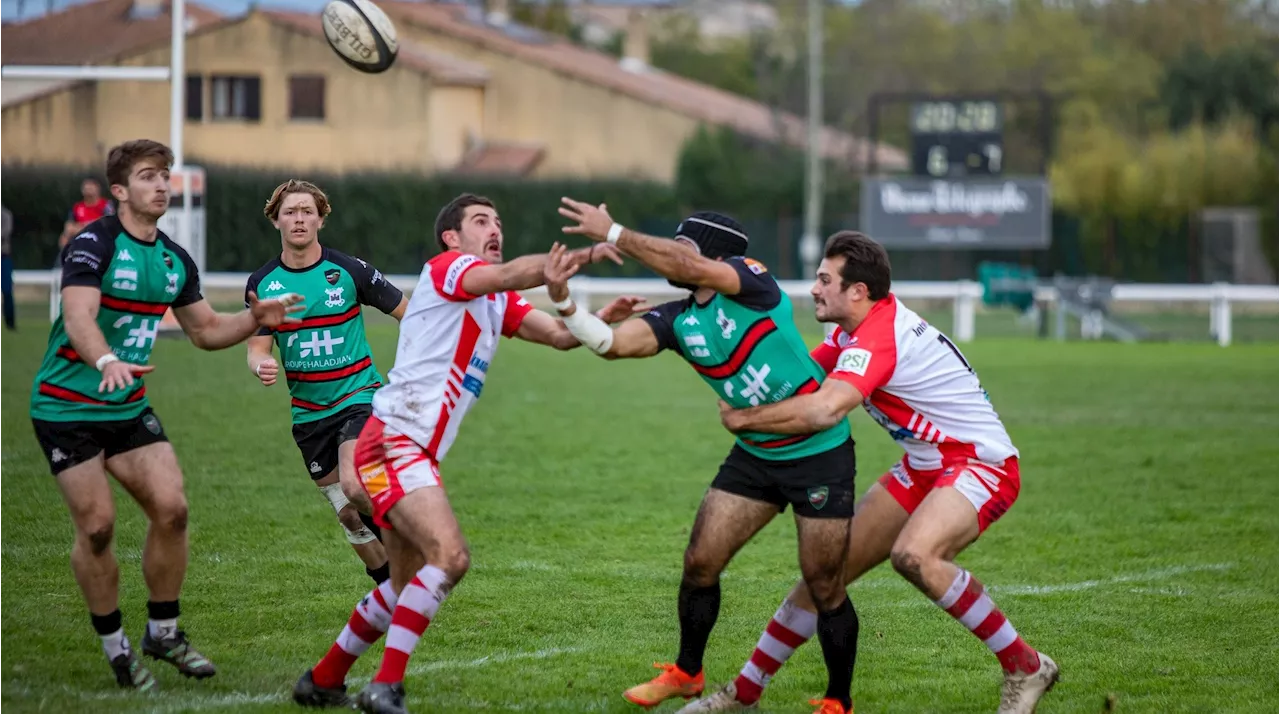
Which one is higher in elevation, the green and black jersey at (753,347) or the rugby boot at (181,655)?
the green and black jersey at (753,347)

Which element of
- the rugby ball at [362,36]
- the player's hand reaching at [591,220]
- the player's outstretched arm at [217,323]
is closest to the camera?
the player's hand reaching at [591,220]

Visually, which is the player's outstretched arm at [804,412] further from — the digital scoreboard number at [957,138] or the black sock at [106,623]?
the digital scoreboard number at [957,138]

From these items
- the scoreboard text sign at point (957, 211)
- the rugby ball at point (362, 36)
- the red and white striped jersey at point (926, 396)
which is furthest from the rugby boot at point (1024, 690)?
the scoreboard text sign at point (957, 211)

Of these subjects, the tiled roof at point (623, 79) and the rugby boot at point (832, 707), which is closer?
the rugby boot at point (832, 707)

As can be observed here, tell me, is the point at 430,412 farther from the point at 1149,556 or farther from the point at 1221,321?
the point at 1221,321

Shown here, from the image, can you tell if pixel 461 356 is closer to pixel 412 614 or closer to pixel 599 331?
pixel 599 331

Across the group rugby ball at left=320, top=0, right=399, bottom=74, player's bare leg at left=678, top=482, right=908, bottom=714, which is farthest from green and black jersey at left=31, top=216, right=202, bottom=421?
rugby ball at left=320, top=0, right=399, bottom=74

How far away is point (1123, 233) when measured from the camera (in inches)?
1614

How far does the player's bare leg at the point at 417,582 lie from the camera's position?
636 cm

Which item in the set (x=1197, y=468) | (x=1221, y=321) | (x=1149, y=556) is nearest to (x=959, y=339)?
(x=1221, y=321)

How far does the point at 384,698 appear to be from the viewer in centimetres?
633

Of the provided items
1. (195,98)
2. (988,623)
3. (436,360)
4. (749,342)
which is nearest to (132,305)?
(436,360)

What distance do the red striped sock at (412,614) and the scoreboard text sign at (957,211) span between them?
28755 millimetres

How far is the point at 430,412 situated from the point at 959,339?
2222 cm
